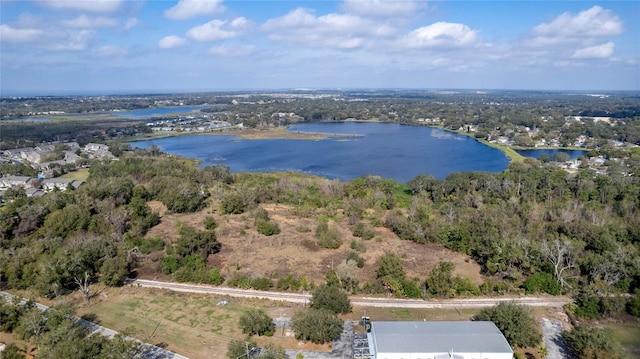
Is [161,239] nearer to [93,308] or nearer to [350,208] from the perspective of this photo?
[93,308]

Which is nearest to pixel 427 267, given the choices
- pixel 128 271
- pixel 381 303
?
pixel 381 303

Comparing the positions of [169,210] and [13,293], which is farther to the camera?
[169,210]

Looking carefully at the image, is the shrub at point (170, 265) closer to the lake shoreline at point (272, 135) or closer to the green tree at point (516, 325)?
the green tree at point (516, 325)

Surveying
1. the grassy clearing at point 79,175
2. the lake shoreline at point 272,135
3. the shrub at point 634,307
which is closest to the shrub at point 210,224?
the shrub at point 634,307

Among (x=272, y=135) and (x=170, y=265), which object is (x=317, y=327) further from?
(x=272, y=135)

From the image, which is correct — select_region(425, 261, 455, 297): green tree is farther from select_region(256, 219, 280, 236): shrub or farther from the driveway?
select_region(256, 219, 280, 236): shrub

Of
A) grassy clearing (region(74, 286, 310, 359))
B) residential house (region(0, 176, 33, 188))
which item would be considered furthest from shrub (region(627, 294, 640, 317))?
residential house (region(0, 176, 33, 188))

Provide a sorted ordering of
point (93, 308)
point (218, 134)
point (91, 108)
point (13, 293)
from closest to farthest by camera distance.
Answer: point (93, 308) < point (13, 293) < point (218, 134) < point (91, 108)

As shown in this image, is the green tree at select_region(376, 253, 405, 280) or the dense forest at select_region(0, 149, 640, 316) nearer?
the dense forest at select_region(0, 149, 640, 316)
